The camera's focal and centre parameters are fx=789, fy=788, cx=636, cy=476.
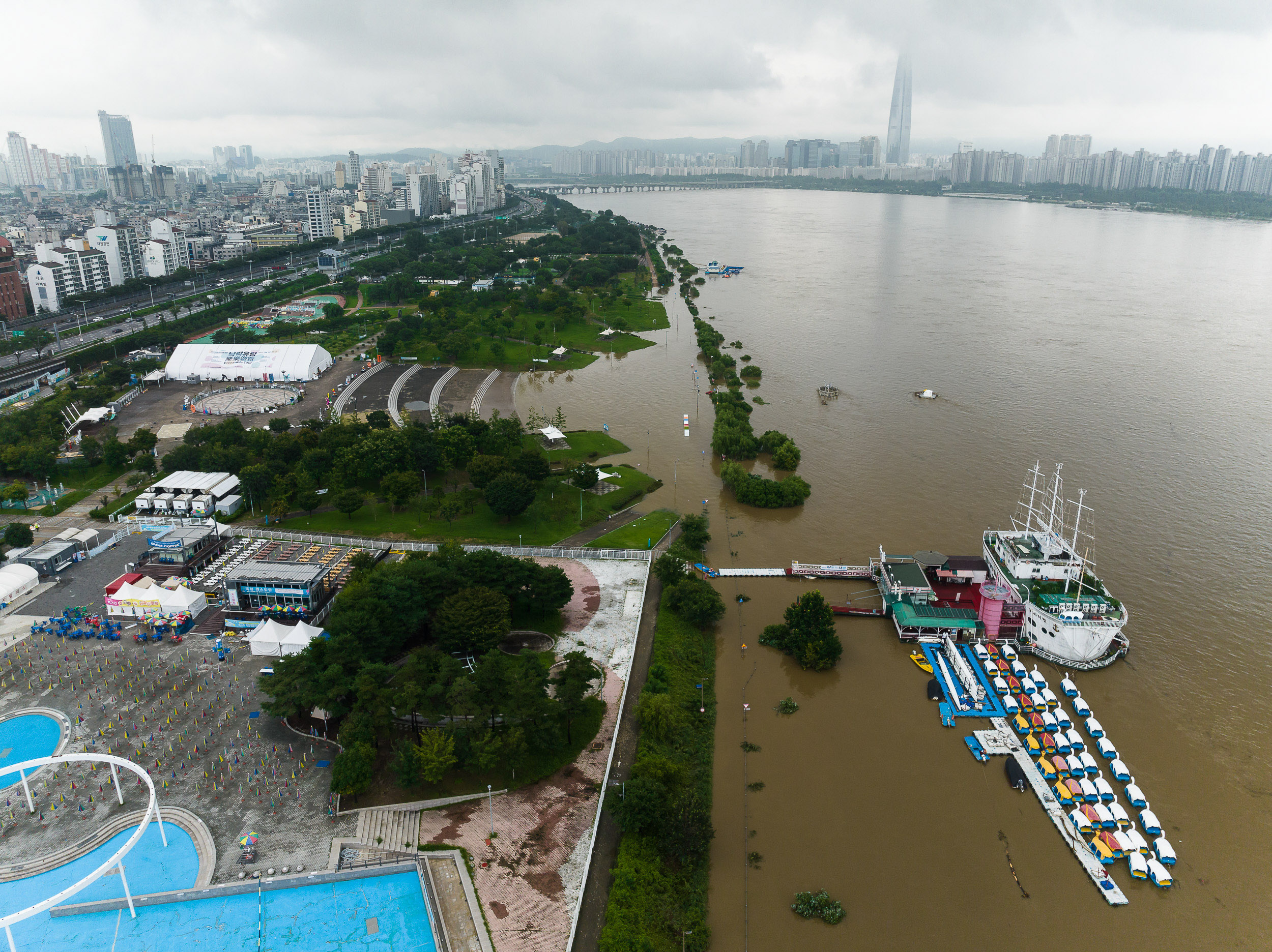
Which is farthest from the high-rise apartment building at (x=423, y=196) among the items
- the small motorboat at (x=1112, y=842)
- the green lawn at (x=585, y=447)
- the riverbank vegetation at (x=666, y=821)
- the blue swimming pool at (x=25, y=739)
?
the small motorboat at (x=1112, y=842)

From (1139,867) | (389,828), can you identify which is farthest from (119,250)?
(1139,867)

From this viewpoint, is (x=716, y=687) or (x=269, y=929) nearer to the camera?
(x=269, y=929)

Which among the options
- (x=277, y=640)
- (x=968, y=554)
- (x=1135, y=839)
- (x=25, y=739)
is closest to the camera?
(x=1135, y=839)

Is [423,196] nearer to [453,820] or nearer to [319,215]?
[319,215]

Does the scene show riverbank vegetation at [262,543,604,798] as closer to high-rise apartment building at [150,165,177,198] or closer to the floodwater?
the floodwater

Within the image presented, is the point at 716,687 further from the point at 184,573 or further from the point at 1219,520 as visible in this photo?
the point at 1219,520

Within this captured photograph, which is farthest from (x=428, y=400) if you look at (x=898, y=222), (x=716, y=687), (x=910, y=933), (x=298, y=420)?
(x=898, y=222)
